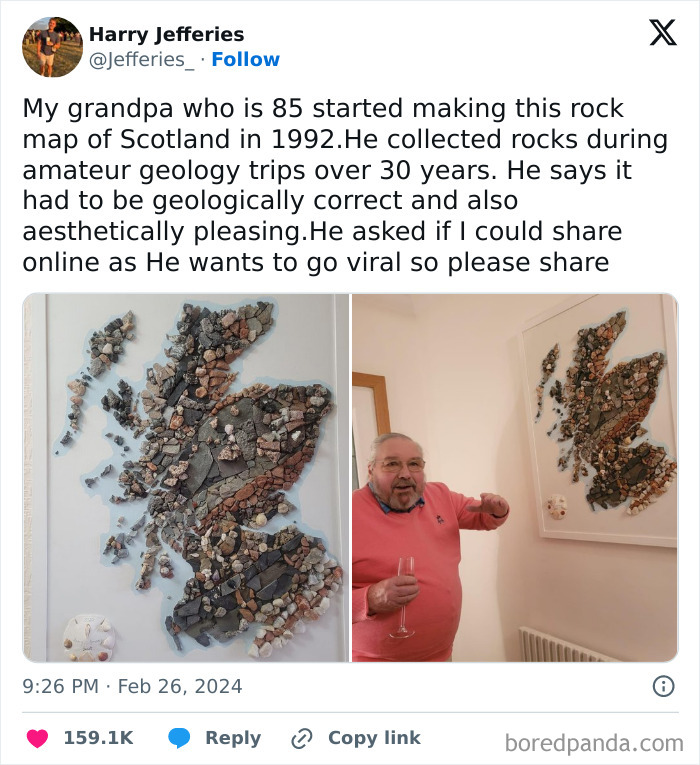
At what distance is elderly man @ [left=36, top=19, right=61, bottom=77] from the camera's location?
4.23 feet

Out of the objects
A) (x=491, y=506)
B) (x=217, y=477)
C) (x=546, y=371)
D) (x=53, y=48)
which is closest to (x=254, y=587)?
(x=217, y=477)

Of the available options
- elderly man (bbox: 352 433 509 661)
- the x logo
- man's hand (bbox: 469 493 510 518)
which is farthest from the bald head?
the x logo

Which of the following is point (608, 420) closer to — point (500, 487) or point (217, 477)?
point (500, 487)

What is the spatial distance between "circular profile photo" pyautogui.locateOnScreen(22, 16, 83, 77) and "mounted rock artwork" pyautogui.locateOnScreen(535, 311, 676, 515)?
1014 mm

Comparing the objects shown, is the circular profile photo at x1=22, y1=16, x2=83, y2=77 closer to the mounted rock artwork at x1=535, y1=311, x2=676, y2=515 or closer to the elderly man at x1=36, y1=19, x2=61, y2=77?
the elderly man at x1=36, y1=19, x2=61, y2=77

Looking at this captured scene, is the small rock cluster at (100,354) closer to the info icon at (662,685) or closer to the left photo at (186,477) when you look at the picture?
the left photo at (186,477)

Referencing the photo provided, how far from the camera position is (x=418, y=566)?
4.06 ft

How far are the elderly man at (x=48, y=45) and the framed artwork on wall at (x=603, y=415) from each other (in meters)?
0.99

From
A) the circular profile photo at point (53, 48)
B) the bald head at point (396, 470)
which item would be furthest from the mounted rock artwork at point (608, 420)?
the circular profile photo at point (53, 48)

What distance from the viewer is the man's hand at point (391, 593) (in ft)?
4.03

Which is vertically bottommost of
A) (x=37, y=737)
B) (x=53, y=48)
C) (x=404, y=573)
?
(x=37, y=737)

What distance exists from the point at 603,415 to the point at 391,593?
1.59 feet

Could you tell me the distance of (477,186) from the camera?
4.20ft
